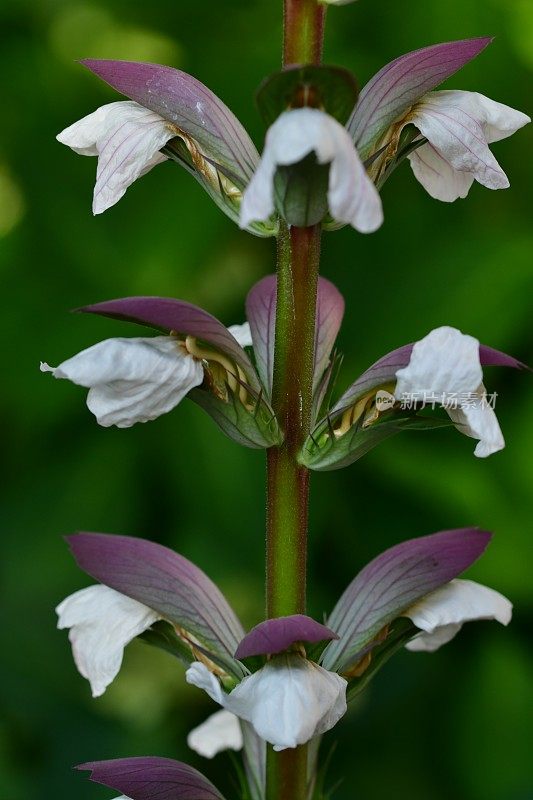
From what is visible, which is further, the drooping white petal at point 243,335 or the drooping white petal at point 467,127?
the drooping white petal at point 243,335

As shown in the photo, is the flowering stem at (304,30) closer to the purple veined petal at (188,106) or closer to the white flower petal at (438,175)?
the purple veined petal at (188,106)

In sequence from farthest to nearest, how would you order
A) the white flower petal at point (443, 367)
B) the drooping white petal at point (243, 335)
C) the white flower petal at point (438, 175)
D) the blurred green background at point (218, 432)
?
the blurred green background at point (218, 432) → the drooping white petal at point (243, 335) → the white flower petal at point (438, 175) → the white flower petal at point (443, 367)

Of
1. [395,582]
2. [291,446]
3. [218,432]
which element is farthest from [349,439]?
[218,432]

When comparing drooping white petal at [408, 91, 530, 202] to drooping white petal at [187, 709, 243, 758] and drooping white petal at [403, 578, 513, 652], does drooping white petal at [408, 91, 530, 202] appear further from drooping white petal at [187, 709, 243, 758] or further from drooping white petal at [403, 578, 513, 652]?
drooping white petal at [187, 709, 243, 758]

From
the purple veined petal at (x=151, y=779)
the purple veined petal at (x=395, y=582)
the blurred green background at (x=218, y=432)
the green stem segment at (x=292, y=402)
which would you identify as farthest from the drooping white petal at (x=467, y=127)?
the blurred green background at (x=218, y=432)

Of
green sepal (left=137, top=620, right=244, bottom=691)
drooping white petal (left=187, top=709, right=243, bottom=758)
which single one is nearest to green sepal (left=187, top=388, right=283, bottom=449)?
green sepal (left=137, top=620, right=244, bottom=691)

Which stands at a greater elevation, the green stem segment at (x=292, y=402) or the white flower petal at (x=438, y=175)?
the white flower petal at (x=438, y=175)
